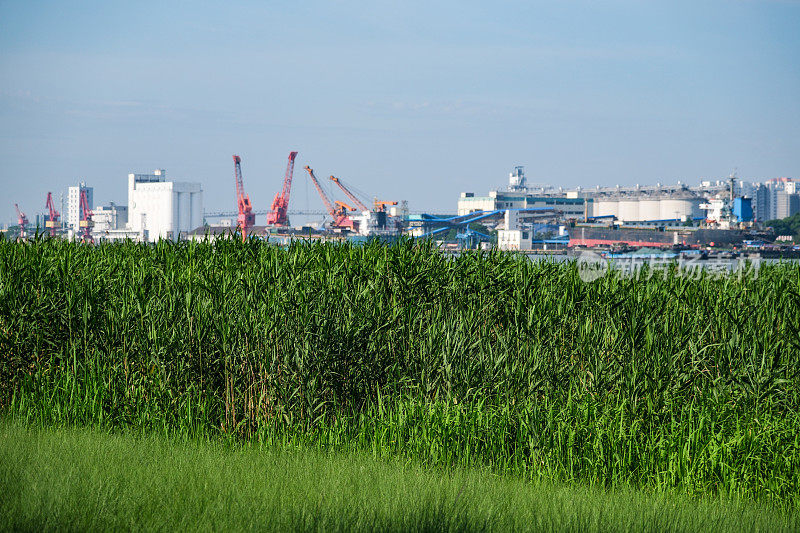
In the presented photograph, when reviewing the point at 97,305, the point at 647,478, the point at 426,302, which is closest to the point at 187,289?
the point at 97,305

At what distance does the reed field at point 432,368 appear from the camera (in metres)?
7.67

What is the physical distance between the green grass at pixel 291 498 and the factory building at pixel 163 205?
156 metres

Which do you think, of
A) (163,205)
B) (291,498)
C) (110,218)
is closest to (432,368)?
(291,498)

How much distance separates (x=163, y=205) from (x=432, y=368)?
524 ft

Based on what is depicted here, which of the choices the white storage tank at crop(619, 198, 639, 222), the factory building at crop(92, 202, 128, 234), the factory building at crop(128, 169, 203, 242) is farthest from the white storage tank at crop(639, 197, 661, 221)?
the factory building at crop(92, 202, 128, 234)

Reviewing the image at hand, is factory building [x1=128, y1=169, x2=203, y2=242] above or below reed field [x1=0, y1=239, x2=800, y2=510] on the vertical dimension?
above

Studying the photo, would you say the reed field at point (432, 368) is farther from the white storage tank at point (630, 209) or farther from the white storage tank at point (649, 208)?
the white storage tank at point (630, 209)

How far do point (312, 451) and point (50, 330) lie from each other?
436 centimetres

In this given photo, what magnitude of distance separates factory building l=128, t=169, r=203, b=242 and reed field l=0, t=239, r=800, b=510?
15304 cm

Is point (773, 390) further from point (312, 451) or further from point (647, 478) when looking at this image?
point (312, 451)

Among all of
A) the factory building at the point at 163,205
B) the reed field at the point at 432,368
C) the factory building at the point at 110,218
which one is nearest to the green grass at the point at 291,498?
the reed field at the point at 432,368

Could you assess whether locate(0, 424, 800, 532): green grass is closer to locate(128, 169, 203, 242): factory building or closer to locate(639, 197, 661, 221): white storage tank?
locate(128, 169, 203, 242): factory building

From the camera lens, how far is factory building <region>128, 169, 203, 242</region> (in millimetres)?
159000

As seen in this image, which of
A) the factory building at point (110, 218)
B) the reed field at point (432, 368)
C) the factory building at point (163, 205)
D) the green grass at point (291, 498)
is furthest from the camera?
the factory building at point (110, 218)
